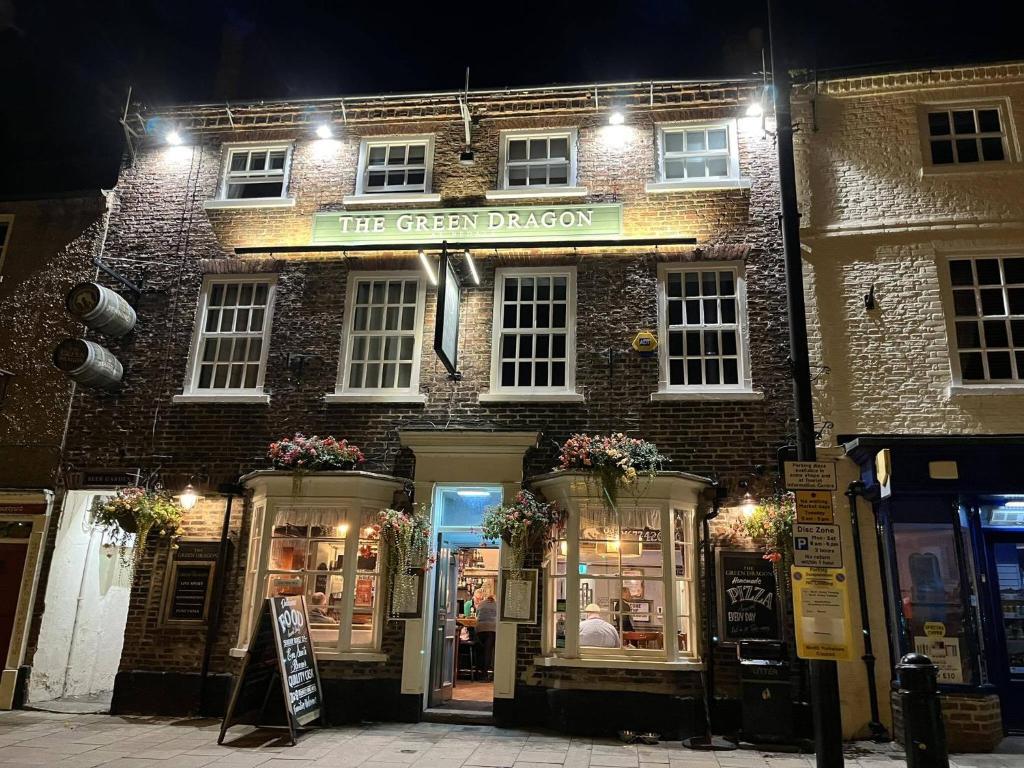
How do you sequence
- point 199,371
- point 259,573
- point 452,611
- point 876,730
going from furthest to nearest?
point 199,371
point 452,611
point 259,573
point 876,730

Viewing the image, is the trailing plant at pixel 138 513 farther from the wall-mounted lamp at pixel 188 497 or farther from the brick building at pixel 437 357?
the brick building at pixel 437 357

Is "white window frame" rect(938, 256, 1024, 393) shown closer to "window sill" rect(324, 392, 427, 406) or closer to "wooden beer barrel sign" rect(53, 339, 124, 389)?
"window sill" rect(324, 392, 427, 406)

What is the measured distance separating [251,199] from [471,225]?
378cm

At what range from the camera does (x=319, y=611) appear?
10.3 meters

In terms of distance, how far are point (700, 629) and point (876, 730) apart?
7.40ft

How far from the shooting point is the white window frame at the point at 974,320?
1001cm

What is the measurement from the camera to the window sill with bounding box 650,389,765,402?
34.2 feet

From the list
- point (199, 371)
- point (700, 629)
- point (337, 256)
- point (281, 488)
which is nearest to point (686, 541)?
point (700, 629)

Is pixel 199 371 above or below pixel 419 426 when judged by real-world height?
above

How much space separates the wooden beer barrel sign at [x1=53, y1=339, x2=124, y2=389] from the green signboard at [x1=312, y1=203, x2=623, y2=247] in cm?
365

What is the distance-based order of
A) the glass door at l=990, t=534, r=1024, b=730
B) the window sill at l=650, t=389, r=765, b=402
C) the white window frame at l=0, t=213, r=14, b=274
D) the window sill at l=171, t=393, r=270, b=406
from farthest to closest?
the white window frame at l=0, t=213, r=14, b=274
the window sill at l=171, t=393, r=270, b=406
the window sill at l=650, t=389, r=765, b=402
the glass door at l=990, t=534, r=1024, b=730

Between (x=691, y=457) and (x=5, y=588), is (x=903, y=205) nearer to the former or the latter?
(x=691, y=457)

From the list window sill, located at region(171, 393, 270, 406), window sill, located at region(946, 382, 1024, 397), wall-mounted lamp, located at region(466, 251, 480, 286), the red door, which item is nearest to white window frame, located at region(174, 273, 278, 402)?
window sill, located at region(171, 393, 270, 406)

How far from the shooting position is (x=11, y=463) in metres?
11.7
